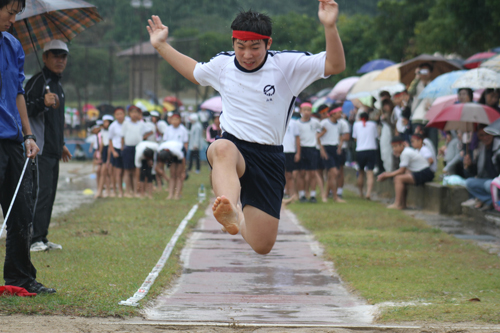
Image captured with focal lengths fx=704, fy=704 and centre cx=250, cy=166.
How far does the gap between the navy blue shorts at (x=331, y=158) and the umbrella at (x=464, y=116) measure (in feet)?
11.9

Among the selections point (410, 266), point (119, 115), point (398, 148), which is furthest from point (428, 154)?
point (410, 266)

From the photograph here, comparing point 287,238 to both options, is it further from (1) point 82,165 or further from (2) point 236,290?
(1) point 82,165

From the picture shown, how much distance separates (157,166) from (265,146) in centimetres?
1248

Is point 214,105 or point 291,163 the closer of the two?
point 291,163

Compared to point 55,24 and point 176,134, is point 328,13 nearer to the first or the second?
point 55,24

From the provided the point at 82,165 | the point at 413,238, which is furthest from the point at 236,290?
the point at 82,165

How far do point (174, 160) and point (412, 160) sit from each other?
18.1 ft

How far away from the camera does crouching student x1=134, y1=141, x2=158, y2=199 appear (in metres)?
16.5

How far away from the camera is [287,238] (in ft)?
35.4

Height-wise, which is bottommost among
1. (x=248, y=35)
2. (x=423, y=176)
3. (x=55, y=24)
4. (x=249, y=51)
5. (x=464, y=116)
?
(x=423, y=176)

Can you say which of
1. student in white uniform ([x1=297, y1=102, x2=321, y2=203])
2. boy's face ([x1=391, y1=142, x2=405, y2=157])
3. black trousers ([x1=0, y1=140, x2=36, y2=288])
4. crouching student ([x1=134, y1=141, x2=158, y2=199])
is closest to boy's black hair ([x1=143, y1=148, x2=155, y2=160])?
crouching student ([x1=134, y1=141, x2=158, y2=199])

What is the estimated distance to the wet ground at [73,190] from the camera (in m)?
15.4

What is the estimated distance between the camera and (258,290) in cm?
699

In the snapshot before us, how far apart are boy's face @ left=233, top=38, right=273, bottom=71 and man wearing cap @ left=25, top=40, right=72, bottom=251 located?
3.64 metres
